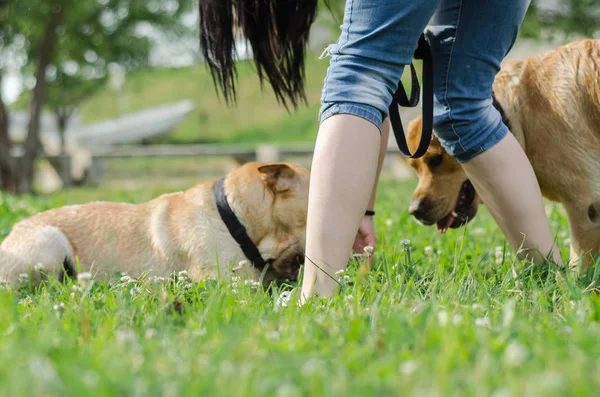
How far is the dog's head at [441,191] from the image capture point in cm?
405

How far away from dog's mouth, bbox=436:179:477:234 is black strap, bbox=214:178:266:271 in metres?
1.38

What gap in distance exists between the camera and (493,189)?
2969 mm

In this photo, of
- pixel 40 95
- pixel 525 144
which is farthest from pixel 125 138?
pixel 525 144

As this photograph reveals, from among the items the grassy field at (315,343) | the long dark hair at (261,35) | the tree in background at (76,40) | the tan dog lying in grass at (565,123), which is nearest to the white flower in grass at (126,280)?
the grassy field at (315,343)

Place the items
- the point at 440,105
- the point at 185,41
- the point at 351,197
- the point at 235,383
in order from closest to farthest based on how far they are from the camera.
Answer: the point at 235,383, the point at 351,197, the point at 440,105, the point at 185,41

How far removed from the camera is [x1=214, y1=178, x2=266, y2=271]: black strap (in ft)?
11.3

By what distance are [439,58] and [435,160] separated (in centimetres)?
122

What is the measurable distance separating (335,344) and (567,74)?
2.36 meters

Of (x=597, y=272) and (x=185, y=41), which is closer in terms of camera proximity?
(x=597, y=272)

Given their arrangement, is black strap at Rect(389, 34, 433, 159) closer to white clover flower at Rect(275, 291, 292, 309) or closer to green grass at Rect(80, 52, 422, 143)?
white clover flower at Rect(275, 291, 292, 309)

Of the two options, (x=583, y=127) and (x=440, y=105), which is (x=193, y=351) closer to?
(x=440, y=105)

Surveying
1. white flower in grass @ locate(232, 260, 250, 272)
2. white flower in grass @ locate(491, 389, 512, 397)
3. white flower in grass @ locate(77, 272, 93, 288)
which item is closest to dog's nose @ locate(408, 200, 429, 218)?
white flower in grass @ locate(232, 260, 250, 272)

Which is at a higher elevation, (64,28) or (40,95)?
(64,28)

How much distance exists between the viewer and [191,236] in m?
3.49
